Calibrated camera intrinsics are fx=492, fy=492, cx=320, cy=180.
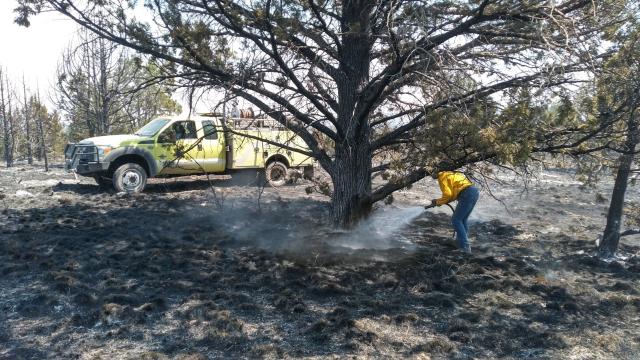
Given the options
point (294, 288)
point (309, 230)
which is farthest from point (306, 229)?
point (294, 288)

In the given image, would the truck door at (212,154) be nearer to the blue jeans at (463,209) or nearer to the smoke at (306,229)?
the smoke at (306,229)

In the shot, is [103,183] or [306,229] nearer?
[306,229]

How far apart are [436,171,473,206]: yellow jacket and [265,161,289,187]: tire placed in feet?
21.9

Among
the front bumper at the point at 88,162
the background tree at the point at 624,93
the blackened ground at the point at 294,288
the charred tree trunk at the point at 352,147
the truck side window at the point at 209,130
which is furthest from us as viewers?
the front bumper at the point at 88,162

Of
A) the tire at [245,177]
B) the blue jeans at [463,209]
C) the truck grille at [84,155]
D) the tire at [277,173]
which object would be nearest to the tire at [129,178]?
the truck grille at [84,155]

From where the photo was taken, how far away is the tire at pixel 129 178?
36.7ft

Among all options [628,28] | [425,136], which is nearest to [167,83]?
[425,136]

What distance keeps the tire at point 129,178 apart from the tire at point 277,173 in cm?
319

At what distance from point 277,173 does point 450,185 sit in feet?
22.6

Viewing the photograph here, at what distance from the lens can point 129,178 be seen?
37.1 ft

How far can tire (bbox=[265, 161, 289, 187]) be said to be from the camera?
13148 mm

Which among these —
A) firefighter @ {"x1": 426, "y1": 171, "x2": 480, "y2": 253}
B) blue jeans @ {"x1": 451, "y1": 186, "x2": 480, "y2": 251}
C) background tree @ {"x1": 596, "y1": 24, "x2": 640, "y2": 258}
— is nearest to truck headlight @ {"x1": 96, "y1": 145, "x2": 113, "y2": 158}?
firefighter @ {"x1": 426, "y1": 171, "x2": 480, "y2": 253}

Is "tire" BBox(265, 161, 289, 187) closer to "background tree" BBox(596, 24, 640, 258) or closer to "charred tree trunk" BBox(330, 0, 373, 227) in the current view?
"charred tree trunk" BBox(330, 0, 373, 227)

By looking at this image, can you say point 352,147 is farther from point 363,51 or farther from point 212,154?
point 212,154
